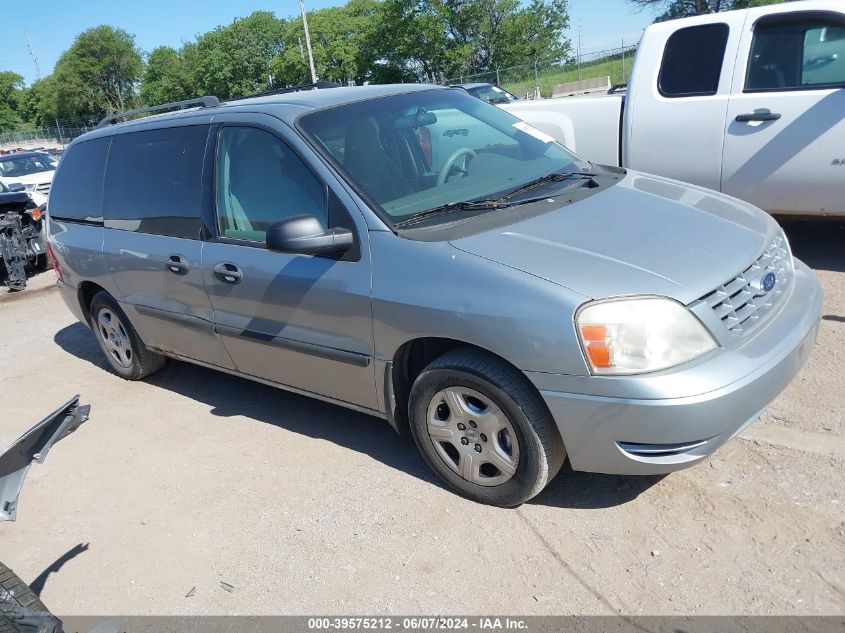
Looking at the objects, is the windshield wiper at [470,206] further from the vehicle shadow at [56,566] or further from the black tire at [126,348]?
the black tire at [126,348]

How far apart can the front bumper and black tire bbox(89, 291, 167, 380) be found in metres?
3.43

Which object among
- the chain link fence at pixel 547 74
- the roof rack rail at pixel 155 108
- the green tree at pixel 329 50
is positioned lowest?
the chain link fence at pixel 547 74

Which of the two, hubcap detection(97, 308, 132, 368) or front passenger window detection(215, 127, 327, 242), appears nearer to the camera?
front passenger window detection(215, 127, 327, 242)

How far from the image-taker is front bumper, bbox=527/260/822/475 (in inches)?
108

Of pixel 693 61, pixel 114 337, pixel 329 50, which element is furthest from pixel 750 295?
pixel 329 50

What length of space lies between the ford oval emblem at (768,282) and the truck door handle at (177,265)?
3.02 m

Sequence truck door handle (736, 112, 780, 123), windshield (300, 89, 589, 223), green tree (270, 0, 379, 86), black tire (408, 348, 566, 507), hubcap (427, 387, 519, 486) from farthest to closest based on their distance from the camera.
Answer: green tree (270, 0, 379, 86) → truck door handle (736, 112, 780, 123) → windshield (300, 89, 589, 223) → hubcap (427, 387, 519, 486) → black tire (408, 348, 566, 507)

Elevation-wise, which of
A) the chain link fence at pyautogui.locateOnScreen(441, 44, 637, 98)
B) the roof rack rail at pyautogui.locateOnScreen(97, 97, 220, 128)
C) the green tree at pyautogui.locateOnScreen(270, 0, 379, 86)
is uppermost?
the green tree at pyautogui.locateOnScreen(270, 0, 379, 86)

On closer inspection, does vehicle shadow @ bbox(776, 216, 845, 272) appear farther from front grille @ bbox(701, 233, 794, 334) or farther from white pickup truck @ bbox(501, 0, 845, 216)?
front grille @ bbox(701, 233, 794, 334)

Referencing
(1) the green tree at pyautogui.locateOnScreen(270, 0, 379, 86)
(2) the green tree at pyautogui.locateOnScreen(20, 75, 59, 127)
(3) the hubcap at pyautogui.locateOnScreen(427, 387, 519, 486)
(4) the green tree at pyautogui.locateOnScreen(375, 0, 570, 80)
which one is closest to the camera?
(3) the hubcap at pyautogui.locateOnScreen(427, 387, 519, 486)

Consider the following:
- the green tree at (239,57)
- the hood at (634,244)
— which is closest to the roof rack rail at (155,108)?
the hood at (634,244)

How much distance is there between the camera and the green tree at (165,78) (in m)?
82.2

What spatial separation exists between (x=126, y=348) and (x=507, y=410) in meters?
3.53

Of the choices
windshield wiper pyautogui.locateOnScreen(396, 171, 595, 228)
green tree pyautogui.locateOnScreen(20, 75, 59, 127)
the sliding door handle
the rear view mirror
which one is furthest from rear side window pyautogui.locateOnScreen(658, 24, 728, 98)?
green tree pyautogui.locateOnScreen(20, 75, 59, 127)
